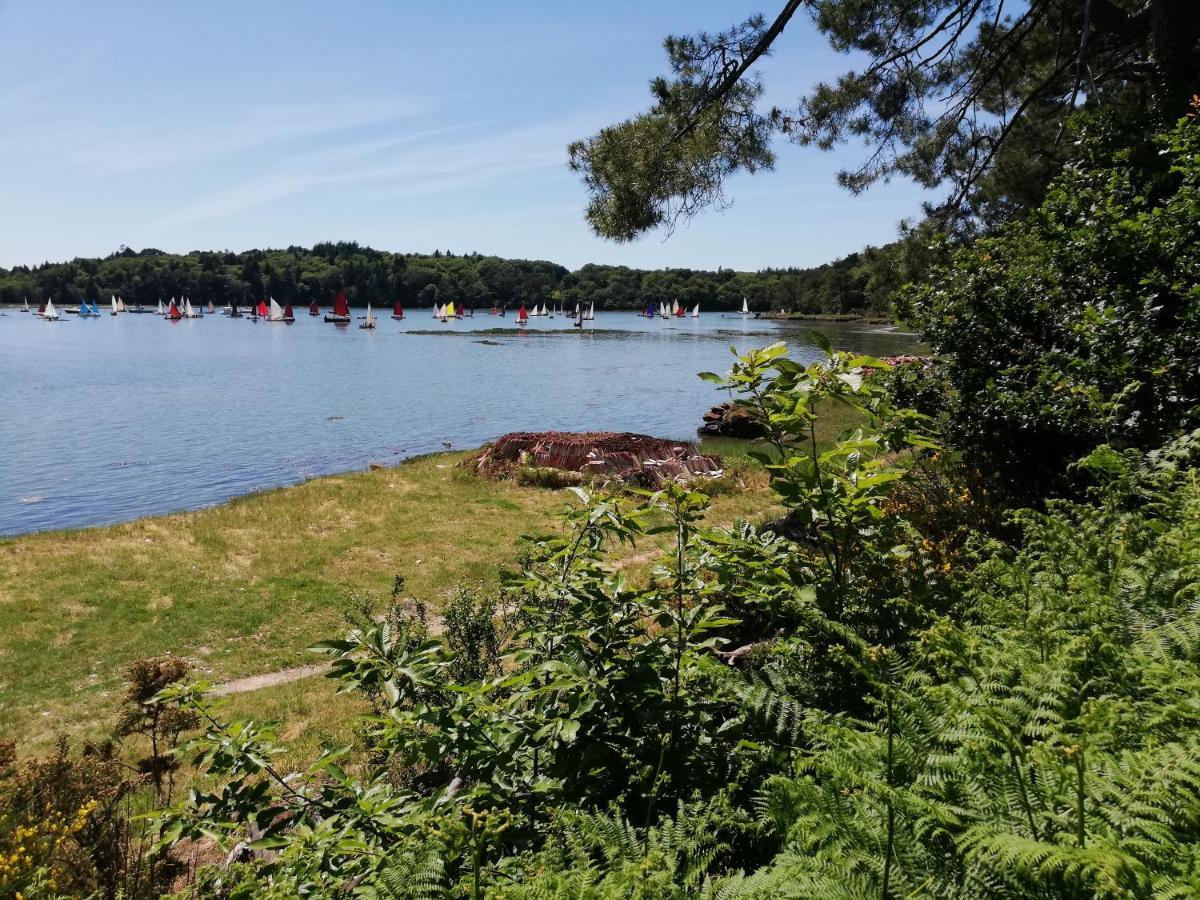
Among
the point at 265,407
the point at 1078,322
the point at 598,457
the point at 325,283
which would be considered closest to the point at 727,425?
the point at 598,457

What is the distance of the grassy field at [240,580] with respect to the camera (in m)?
7.88

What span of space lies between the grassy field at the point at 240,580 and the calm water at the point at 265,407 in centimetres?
548

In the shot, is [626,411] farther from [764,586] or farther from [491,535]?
[764,586]

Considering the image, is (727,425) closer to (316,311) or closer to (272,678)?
(272,678)

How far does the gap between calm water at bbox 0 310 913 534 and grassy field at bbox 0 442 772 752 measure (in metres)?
5.48

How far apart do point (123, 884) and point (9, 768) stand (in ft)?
5.36

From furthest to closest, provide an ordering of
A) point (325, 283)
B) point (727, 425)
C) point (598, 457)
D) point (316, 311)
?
point (325, 283)
point (316, 311)
point (727, 425)
point (598, 457)

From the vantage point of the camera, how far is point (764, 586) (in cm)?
288

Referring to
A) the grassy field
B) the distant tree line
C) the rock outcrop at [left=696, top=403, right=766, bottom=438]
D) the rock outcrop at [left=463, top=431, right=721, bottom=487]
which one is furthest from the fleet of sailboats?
the grassy field

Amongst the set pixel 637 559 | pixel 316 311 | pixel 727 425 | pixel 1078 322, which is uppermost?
pixel 316 311

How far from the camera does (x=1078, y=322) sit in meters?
5.90

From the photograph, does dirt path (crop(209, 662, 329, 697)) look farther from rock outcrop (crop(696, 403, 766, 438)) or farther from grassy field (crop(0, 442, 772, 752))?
rock outcrop (crop(696, 403, 766, 438))

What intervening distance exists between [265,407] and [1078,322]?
1486 inches

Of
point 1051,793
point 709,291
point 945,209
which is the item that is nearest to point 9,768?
point 1051,793
